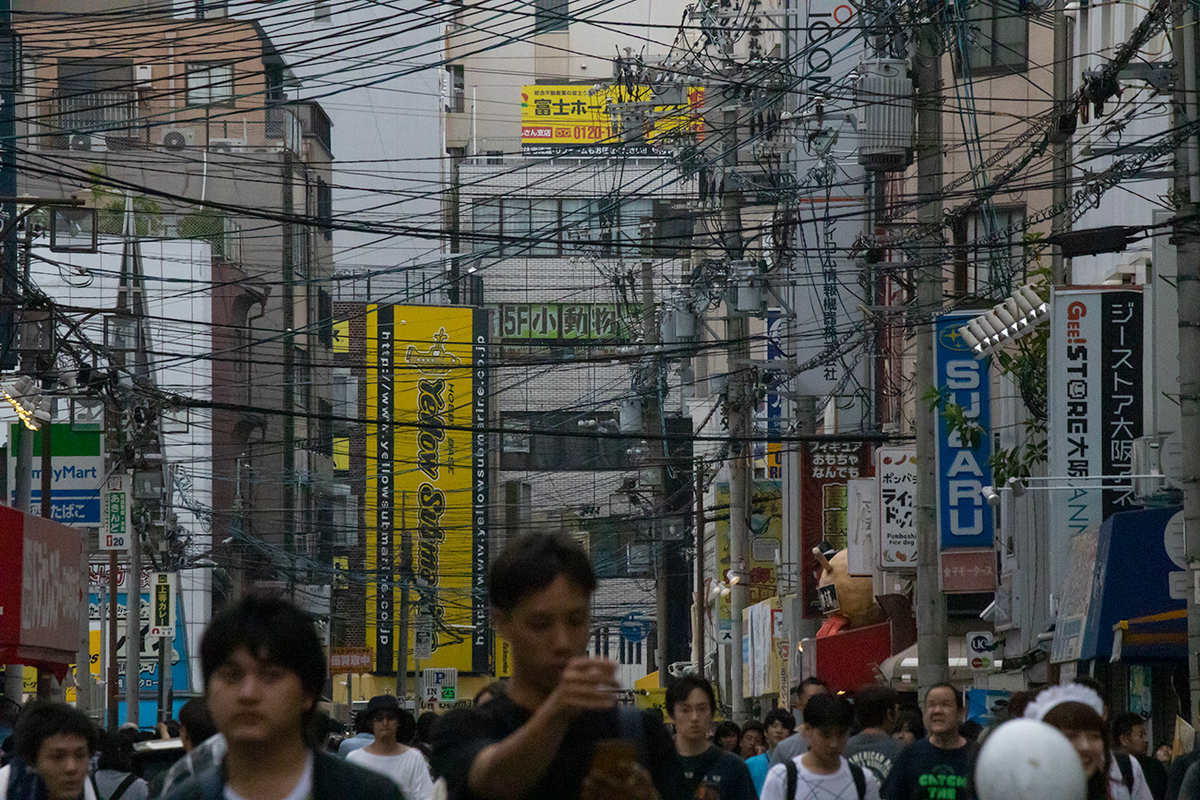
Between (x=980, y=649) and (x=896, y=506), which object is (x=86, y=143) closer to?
(x=896, y=506)

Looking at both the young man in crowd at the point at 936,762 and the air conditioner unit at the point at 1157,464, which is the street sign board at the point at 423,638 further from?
the young man in crowd at the point at 936,762

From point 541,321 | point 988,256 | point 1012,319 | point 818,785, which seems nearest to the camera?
point 818,785

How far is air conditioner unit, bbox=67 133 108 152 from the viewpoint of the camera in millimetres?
63438

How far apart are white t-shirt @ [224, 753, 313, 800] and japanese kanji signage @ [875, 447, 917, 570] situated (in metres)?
23.5

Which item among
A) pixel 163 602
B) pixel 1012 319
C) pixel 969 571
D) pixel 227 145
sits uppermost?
pixel 227 145

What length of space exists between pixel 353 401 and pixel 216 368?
55.4 ft

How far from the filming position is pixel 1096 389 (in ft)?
64.3

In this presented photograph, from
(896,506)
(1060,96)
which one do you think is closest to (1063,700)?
(1060,96)

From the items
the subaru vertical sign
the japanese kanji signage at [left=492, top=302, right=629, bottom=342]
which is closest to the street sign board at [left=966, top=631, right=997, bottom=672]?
the subaru vertical sign

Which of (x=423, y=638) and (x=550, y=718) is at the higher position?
(x=550, y=718)

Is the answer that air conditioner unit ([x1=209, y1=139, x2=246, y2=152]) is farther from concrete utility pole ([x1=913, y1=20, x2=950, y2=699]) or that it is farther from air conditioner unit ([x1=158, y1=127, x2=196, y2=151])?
concrete utility pole ([x1=913, y1=20, x2=950, y2=699])

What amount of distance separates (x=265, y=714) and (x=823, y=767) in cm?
563

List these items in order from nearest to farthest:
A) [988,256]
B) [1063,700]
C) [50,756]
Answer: [1063,700], [50,756], [988,256]

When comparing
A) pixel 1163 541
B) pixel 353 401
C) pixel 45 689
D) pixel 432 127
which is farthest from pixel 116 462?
pixel 432 127
